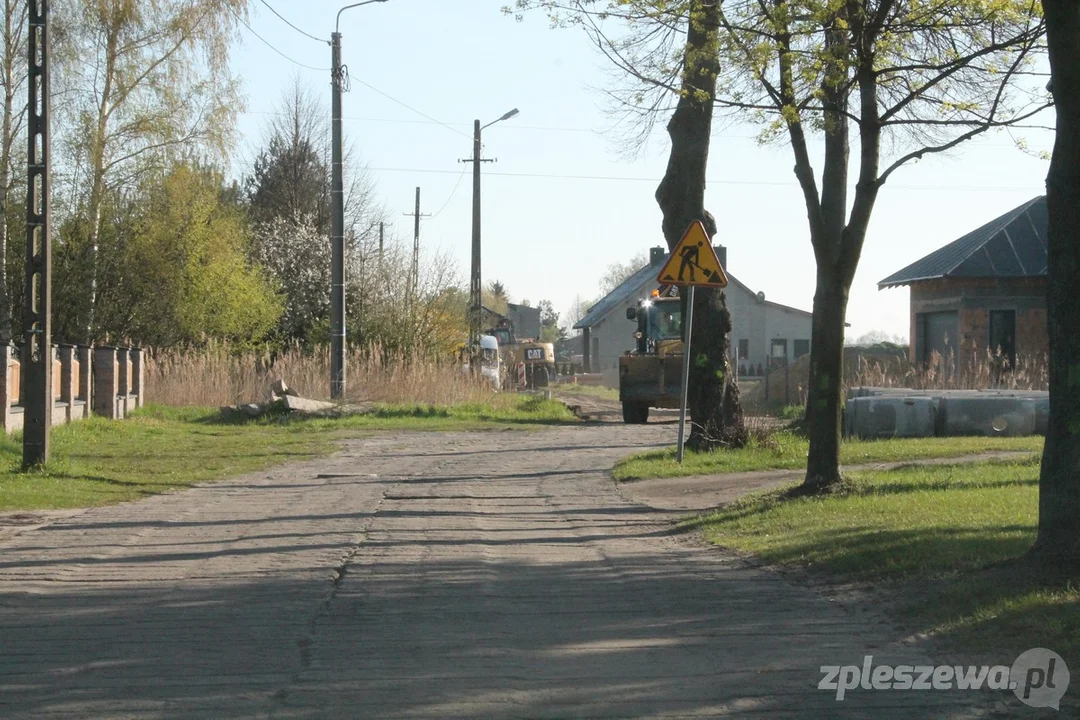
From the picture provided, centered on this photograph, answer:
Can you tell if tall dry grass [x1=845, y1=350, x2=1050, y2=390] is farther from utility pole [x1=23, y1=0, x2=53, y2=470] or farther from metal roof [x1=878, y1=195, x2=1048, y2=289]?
utility pole [x1=23, y1=0, x2=53, y2=470]

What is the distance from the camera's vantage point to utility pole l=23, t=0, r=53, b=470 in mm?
14297

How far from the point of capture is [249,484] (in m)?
14.6

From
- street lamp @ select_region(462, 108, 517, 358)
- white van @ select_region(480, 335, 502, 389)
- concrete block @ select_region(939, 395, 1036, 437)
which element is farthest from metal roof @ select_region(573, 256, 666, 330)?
concrete block @ select_region(939, 395, 1036, 437)

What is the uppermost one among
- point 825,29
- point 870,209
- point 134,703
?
point 825,29

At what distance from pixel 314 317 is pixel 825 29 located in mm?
35101

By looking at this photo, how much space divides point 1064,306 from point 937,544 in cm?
219

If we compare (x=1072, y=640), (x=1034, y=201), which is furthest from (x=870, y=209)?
(x=1034, y=201)

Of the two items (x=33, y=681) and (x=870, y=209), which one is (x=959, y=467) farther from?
(x=33, y=681)

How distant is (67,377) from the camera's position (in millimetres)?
22672

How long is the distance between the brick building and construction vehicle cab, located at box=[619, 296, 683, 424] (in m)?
8.79

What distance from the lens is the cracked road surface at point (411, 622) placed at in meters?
5.34

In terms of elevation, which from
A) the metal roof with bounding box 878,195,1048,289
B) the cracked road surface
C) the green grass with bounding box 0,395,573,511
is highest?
the metal roof with bounding box 878,195,1048,289

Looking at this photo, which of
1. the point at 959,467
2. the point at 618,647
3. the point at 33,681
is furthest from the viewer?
the point at 959,467

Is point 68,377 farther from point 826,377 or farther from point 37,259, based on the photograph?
point 826,377
